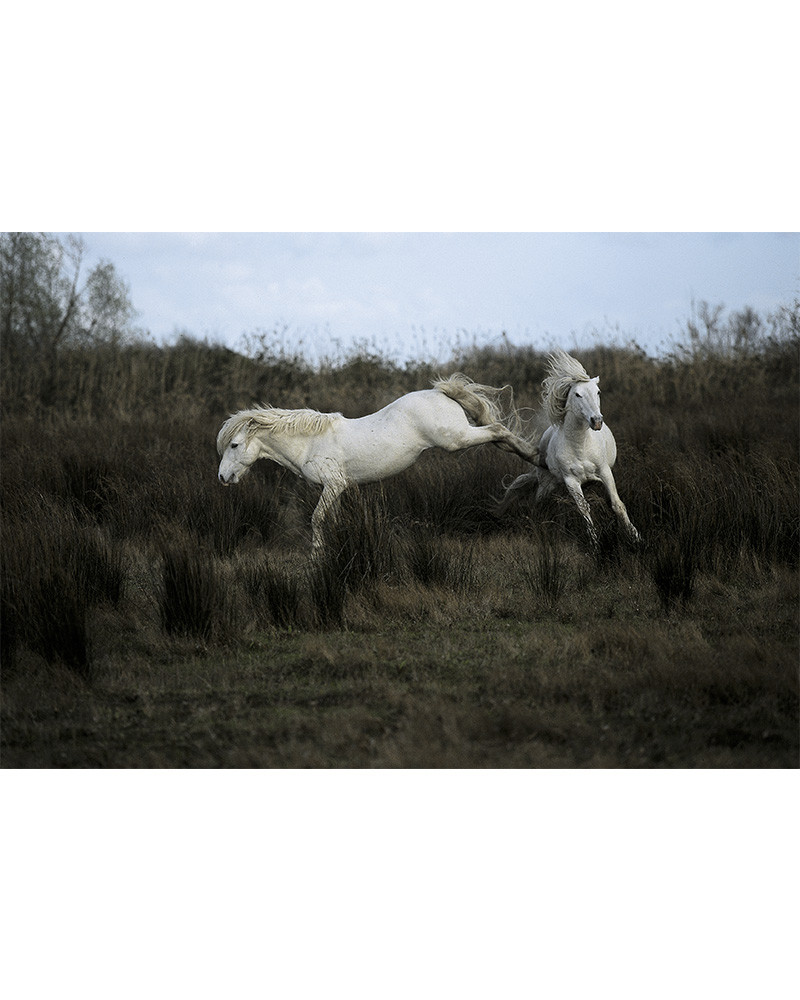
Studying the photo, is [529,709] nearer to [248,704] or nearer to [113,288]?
[248,704]

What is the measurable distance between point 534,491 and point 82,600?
4757mm

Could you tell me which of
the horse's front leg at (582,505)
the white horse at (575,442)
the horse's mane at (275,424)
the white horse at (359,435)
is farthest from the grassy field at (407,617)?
the horse's mane at (275,424)

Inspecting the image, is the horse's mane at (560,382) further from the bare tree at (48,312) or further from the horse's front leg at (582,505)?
the bare tree at (48,312)

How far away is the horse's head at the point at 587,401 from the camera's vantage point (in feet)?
21.8

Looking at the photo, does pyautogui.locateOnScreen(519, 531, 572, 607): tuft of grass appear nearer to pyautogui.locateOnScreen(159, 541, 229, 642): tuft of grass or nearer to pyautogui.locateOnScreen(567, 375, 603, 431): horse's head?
pyautogui.locateOnScreen(567, 375, 603, 431): horse's head

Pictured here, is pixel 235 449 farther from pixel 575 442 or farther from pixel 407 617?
pixel 575 442

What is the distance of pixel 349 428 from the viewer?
748 centimetres

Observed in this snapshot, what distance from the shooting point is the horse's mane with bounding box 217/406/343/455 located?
7391 millimetres

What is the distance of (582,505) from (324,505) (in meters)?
2.16

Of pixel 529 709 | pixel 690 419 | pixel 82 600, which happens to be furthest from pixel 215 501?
pixel 690 419

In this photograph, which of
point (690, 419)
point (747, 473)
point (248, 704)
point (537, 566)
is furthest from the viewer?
point (690, 419)

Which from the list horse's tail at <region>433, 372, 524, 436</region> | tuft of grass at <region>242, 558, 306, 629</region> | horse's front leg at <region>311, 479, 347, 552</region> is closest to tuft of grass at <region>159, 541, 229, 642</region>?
tuft of grass at <region>242, 558, 306, 629</region>

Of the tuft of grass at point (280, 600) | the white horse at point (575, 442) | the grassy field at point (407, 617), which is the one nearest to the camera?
the grassy field at point (407, 617)

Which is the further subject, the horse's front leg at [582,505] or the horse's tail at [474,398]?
the horse's tail at [474,398]
